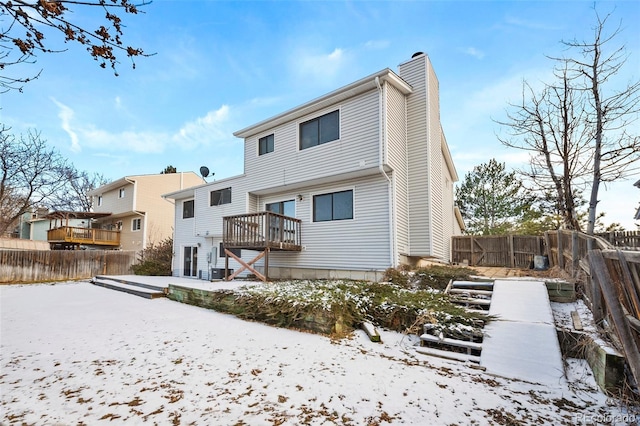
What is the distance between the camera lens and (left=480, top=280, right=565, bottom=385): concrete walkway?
3348mm

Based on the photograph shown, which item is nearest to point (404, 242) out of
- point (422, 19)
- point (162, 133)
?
point (422, 19)

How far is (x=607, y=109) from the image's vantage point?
7.93m

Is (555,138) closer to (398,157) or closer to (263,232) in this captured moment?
(398,157)

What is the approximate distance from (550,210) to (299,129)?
33.5 ft

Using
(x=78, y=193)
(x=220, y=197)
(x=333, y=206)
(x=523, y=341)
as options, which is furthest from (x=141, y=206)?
(x=523, y=341)

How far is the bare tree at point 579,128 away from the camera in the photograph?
7750 mm

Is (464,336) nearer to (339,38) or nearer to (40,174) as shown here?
(339,38)

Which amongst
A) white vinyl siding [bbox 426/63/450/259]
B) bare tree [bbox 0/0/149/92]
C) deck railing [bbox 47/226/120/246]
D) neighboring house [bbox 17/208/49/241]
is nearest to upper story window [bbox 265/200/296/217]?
white vinyl siding [bbox 426/63/450/259]

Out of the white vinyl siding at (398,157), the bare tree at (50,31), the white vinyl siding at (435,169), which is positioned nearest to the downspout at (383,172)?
the white vinyl siding at (398,157)

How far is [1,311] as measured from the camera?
7.29 meters

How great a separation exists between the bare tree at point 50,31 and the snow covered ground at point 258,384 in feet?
10.3

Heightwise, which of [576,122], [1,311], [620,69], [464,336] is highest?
[620,69]

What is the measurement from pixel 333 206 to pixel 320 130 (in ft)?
8.84

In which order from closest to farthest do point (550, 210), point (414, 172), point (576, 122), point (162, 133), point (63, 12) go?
1. point (63, 12)
2. point (576, 122)
3. point (414, 172)
4. point (550, 210)
5. point (162, 133)
